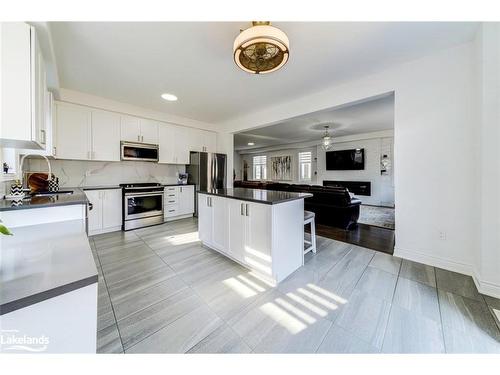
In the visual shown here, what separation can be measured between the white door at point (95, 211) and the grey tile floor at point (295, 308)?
46.5 inches

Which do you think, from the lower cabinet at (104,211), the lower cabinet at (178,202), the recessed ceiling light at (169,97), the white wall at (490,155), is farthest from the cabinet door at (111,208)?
the white wall at (490,155)

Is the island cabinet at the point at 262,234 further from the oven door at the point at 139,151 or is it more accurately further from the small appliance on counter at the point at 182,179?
the small appliance on counter at the point at 182,179

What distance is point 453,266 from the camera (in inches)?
83.6

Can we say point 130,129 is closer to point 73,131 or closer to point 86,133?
point 86,133

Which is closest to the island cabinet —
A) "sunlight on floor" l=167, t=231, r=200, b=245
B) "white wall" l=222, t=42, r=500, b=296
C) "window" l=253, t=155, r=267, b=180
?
"sunlight on floor" l=167, t=231, r=200, b=245

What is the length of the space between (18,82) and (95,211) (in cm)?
277

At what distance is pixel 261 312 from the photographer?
1527mm

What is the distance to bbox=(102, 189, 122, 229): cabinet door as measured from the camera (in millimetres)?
3447

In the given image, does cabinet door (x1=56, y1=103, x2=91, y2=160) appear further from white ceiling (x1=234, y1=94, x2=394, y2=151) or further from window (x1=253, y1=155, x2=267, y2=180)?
window (x1=253, y1=155, x2=267, y2=180)

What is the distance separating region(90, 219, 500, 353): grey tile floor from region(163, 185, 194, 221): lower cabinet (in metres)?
1.92

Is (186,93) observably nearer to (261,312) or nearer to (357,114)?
(261,312)
